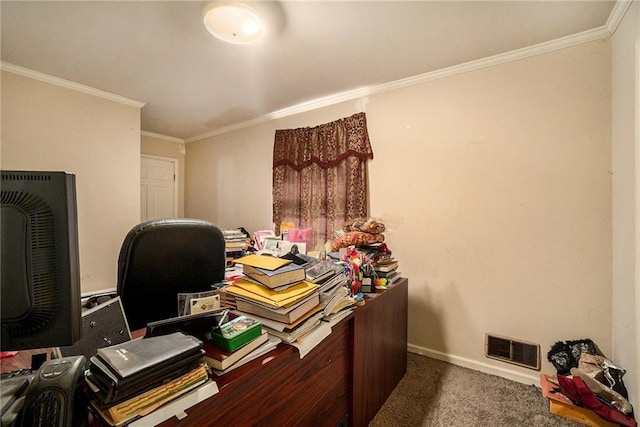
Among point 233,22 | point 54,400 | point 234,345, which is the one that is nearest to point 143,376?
point 54,400

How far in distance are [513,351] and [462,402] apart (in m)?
0.60

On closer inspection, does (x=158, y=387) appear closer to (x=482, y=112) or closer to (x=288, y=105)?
(x=482, y=112)

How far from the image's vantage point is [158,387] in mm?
632

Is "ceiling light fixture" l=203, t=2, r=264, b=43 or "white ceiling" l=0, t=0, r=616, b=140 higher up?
"white ceiling" l=0, t=0, r=616, b=140

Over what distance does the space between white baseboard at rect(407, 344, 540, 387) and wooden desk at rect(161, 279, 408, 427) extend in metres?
0.41

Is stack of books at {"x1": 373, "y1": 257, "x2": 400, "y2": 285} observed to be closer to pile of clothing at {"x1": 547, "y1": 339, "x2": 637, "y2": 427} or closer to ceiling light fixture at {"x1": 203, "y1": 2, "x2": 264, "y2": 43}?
pile of clothing at {"x1": 547, "y1": 339, "x2": 637, "y2": 427}

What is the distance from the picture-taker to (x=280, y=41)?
193cm

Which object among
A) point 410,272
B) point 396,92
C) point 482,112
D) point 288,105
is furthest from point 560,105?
point 288,105

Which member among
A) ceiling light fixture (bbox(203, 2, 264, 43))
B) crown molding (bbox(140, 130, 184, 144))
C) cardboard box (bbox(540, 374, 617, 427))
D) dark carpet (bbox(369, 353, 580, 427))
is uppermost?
crown molding (bbox(140, 130, 184, 144))

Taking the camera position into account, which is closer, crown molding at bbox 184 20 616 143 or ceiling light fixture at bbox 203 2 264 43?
ceiling light fixture at bbox 203 2 264 43

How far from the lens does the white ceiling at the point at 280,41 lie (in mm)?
1624

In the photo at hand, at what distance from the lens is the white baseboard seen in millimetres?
1911

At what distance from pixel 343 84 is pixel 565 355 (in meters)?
A: 2.66

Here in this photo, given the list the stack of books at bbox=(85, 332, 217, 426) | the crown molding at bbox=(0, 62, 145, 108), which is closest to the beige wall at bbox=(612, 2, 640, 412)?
the stack of books at bbox=(85, 332, 217, 426)
